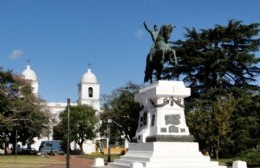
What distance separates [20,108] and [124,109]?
13.2 m

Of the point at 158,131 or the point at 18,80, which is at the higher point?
the point at 18,80

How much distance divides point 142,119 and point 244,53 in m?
24.2

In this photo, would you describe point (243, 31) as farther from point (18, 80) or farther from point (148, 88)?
point (18, 80)

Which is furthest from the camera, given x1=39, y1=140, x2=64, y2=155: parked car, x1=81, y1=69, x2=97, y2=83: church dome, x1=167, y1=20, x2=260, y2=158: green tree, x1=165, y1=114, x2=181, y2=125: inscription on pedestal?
x1=81, y1=69, x2=97, y2=83: church dome

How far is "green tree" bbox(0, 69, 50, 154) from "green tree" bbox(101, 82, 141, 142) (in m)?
8.98

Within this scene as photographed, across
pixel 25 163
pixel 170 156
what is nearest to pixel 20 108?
pixel 25 163

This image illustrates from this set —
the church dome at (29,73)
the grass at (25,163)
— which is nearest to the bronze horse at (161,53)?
the grass at (25,163)

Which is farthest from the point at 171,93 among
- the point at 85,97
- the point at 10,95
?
the point at 85,97

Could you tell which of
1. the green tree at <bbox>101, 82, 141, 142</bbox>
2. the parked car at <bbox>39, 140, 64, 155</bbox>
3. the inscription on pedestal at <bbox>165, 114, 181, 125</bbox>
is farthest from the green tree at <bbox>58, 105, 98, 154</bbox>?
the inscription on pedestal at <bbox>165, 114, 181, 125</bbox>

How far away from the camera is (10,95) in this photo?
2269 inches

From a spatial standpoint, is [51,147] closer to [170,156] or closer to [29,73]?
[29,73]

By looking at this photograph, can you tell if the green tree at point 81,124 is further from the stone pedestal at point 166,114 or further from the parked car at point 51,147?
the stone pedestal at point 166,114

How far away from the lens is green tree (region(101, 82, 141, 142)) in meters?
54.7

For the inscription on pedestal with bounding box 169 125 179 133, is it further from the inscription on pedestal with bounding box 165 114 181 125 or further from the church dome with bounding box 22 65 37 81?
the church dome with bounding box 22 65 37 81
